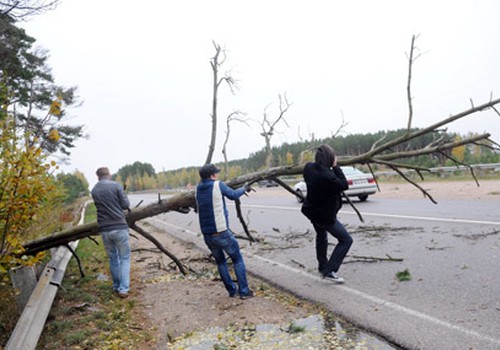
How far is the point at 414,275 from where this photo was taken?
515cm

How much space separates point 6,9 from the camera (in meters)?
7.88

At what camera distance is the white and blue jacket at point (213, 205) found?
16.2 ft

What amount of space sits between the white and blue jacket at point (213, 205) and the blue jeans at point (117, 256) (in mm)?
1481

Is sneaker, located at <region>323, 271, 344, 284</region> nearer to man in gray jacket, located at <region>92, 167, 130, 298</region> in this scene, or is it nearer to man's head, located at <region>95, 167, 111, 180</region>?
man in gray jacket, located at <region>92, 167, 130, 298</region>

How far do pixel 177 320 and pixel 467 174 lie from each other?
22.2 metres

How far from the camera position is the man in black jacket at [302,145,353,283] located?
5078mm

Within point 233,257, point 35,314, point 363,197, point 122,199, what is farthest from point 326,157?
point 363,197

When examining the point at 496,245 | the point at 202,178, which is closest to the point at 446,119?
the point at 496,245

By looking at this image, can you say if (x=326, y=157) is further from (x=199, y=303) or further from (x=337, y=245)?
(x=199, y=303)

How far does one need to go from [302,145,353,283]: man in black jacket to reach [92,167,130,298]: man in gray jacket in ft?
8.86

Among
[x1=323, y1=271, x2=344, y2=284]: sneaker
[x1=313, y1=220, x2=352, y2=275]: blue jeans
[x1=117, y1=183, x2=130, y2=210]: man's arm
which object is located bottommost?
[x1=323, y1=271, x2=344, y2=284]: sneaker

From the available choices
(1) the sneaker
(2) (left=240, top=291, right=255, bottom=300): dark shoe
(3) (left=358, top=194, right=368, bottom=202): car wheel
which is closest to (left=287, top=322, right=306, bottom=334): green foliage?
(2) (left=240, top=291, right=255, bottom=300): dark shoe

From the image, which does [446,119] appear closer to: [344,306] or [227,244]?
[344,306]

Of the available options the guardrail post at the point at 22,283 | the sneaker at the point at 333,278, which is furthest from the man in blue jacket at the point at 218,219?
the guardrail post at the point at 22,283
